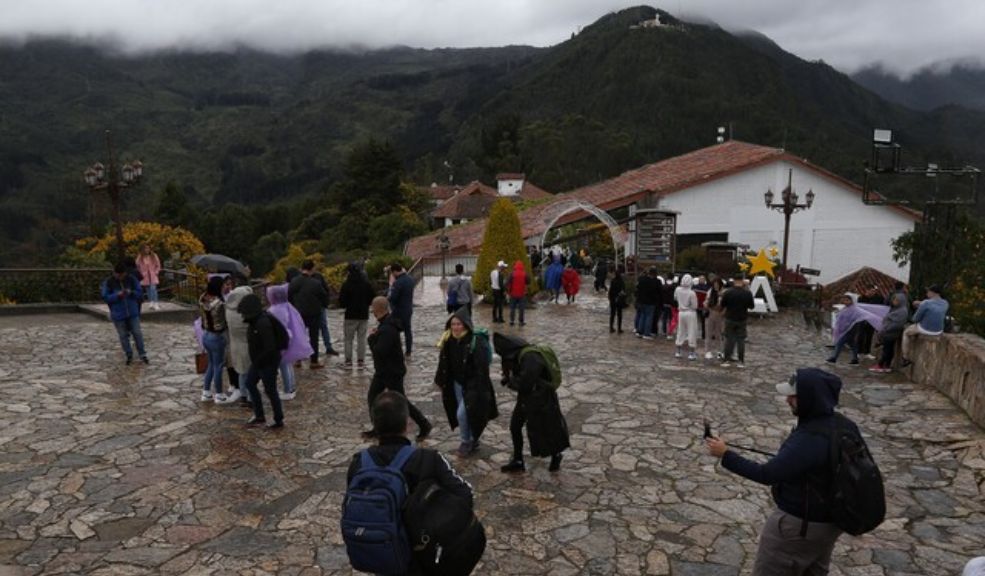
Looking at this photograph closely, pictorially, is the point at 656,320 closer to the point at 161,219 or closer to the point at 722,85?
the point at 161,219

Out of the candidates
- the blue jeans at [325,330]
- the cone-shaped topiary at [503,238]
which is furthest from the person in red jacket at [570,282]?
the blue jeans at [325,330]

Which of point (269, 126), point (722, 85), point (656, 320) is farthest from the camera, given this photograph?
point (269, 126)

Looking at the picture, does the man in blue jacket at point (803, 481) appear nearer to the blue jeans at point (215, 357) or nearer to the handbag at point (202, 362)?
the blue jeans at point (215, 357)

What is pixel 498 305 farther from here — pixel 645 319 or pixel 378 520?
pixel 378 520

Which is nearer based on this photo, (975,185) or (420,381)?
(420,381)

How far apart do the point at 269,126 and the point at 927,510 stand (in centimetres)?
15664

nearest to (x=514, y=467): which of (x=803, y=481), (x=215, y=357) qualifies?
(x=803, y=481)

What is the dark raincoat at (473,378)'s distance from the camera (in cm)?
629

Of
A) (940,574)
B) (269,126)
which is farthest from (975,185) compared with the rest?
(269,126)

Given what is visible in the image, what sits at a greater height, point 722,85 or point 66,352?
point 722,85

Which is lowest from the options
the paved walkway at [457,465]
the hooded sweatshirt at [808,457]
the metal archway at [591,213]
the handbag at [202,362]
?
the paved walkway at [457,465]

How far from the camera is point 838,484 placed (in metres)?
3.34

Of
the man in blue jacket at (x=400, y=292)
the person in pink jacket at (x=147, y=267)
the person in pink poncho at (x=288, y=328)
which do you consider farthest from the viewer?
the person in pink jacket at (x=147, y=267)

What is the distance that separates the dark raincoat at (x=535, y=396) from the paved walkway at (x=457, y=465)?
1.29 feet
